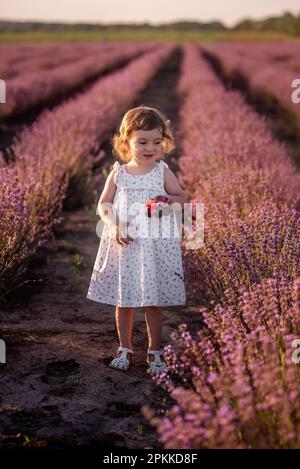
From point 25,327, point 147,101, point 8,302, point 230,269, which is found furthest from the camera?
point 147,101

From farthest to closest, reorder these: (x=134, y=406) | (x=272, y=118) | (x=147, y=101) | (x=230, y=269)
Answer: (x=147, y=101) → (x=272, y=118) → (x=230, y=269) → (x=134, y=406)

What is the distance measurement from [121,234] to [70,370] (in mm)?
741

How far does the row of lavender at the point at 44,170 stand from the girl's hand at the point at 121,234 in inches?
31.1

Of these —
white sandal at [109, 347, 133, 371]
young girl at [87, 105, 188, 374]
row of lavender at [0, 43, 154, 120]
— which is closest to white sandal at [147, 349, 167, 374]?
young girl at [87, 105, 188, 374]

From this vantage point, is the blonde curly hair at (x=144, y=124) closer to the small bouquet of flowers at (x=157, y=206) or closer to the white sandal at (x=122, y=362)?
the small bouquet of flowers at (x=157, y=206)

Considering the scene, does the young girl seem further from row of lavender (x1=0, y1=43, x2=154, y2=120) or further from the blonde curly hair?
row of lavender (x1=0, y1=43, x2=154, y2=120)

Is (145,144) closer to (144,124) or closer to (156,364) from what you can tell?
(144,124)

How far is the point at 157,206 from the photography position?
3.24 meters

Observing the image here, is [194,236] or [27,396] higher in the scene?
[194,236]

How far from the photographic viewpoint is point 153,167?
3387 mm

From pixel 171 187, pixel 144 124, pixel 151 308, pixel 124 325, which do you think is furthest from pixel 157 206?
pixel 124 325

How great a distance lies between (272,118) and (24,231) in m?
9.96

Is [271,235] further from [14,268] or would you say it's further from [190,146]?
[190,146]
